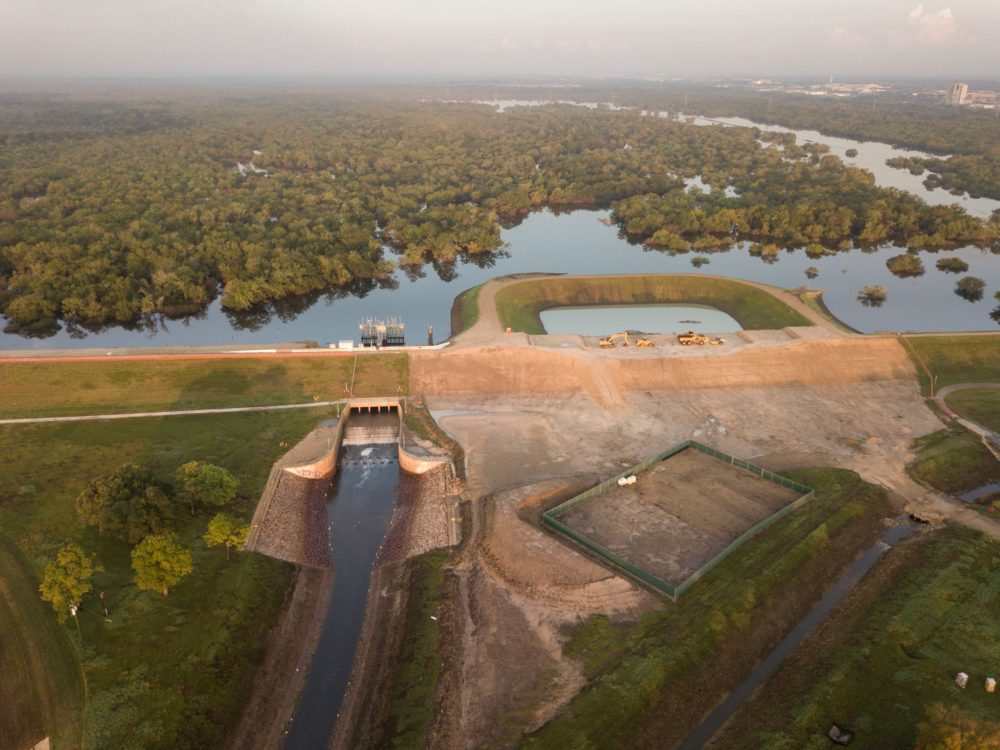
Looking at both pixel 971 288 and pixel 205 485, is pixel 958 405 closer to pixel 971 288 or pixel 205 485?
pixel 971 288

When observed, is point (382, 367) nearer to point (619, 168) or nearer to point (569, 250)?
point (569, 250)

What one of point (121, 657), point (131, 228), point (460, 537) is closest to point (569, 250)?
point (131, 228)

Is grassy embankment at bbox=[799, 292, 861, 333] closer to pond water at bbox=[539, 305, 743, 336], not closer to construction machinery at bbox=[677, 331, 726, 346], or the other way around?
pond water at bbox=[539, 305, 743, 336]

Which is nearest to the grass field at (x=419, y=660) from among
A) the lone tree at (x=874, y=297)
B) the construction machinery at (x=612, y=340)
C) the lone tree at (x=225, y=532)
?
the lone tree at (x=225, y=532)

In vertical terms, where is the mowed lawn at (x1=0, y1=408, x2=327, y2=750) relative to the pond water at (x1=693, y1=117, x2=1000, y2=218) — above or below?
below

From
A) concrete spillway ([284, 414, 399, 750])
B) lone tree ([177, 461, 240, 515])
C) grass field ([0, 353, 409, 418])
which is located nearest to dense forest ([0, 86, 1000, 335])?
grass field ([0, 353, 409, 418])

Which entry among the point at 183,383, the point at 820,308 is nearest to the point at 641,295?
the point at 820,308
